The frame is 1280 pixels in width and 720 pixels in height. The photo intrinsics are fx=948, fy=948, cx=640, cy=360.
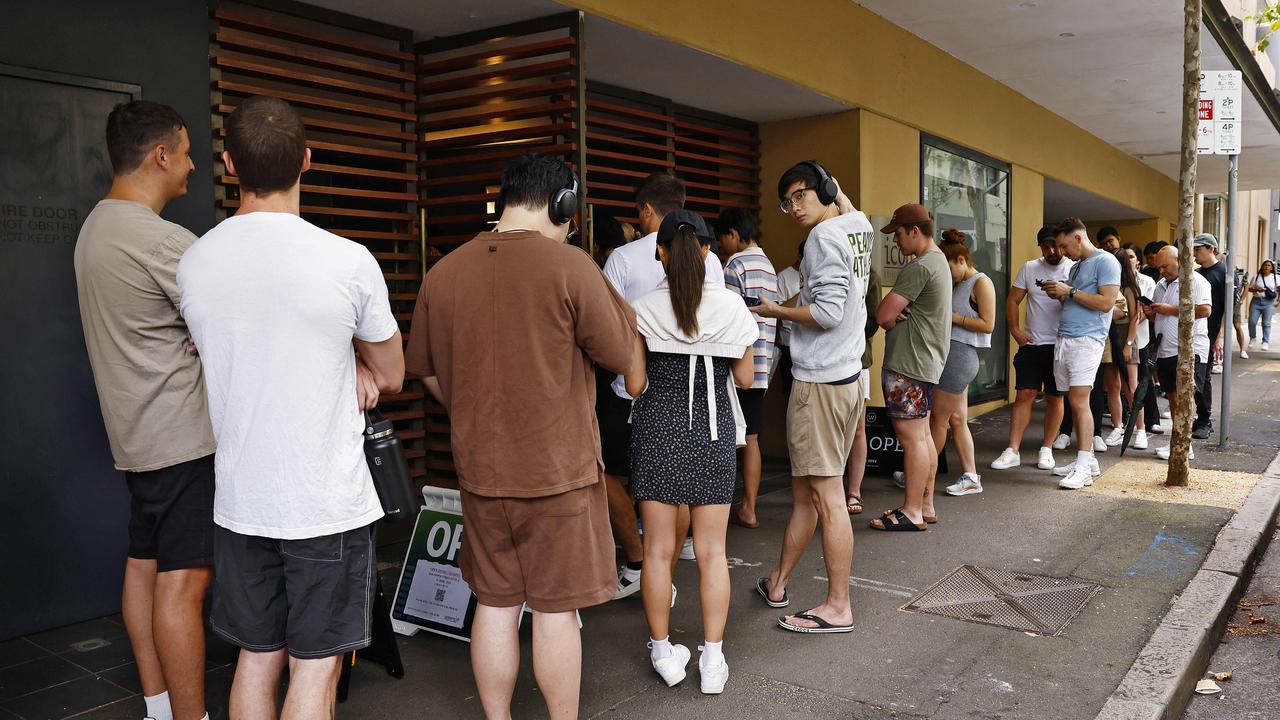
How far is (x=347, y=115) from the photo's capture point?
5.85m

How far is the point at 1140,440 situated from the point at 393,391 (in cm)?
799

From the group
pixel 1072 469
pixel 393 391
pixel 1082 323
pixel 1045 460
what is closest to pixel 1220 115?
pixel 1082 323

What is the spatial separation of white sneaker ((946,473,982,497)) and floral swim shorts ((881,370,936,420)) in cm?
143

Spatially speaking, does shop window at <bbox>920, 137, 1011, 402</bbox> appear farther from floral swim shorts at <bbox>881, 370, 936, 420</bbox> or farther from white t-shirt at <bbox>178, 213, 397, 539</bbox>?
white t-shirt at <bbox>178, 213, 397, 539</bbox>

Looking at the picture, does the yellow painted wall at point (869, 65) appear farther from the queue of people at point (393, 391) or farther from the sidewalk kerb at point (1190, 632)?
the sidewalk kerb at point (1190, 632)

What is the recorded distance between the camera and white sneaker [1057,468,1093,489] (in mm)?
6961

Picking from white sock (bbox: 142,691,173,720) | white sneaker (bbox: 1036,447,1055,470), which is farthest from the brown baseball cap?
white sock (bbox: 142,691,173,720)

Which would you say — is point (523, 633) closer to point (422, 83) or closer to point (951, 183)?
point (422, 83)

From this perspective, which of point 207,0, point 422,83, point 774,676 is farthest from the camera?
point 422,83

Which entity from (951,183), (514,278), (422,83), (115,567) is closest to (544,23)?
(422,83)

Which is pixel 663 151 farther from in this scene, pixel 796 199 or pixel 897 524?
pixel 796 199

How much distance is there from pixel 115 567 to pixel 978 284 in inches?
227

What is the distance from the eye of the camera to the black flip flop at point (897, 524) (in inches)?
231

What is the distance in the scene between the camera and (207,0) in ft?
15.7
